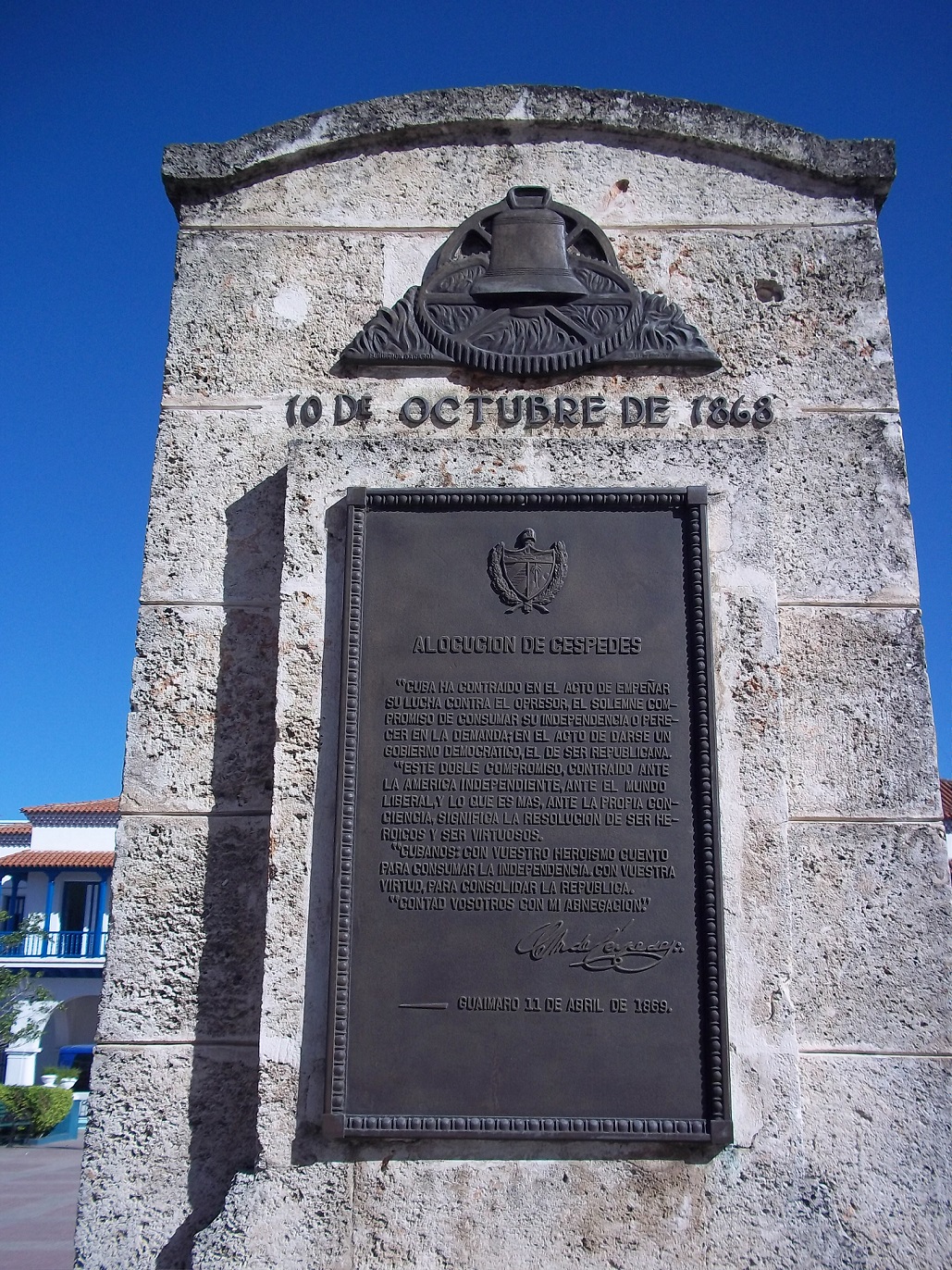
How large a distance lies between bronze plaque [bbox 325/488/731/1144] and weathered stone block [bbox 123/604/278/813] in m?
0.47

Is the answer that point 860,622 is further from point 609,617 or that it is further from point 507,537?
point 507,537

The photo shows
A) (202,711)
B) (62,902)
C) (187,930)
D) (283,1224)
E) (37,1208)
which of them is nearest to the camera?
(283,1224)

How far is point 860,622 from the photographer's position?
4.00 meters

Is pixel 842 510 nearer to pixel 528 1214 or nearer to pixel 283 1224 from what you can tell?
pixel 528 1214

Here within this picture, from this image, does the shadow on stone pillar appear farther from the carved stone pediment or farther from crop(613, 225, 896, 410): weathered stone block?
crop(613, 225, 896, 410): weathered stone block

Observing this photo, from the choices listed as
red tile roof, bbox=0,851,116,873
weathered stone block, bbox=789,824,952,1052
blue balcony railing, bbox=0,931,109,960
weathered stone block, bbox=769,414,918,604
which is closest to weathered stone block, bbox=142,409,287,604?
weathered stone block, bbox=769,414,918,604

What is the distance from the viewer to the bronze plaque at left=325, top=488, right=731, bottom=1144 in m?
3.39

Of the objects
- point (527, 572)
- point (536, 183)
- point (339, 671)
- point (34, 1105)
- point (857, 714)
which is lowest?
point (34, 1105)

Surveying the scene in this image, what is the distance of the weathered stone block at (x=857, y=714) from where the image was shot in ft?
12.6

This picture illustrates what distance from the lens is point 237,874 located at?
387 centimetres

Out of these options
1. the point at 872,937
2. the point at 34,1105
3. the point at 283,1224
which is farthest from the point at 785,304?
the point at 34,1105

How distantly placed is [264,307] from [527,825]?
233cm
